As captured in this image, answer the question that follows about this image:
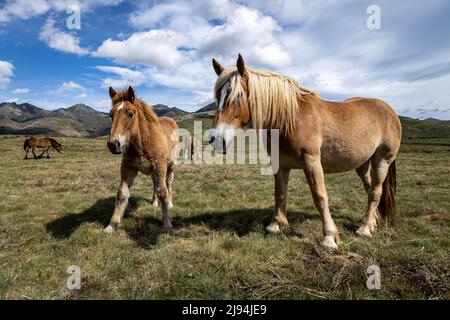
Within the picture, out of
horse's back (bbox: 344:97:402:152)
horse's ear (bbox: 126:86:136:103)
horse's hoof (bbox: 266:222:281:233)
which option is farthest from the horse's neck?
horse's back (bbox: 344:97:402:152)

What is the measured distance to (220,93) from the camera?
5.35 m

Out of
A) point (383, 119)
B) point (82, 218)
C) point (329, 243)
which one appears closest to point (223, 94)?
point (329, 243)

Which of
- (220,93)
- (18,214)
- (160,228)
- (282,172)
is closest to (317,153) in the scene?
(282,172)

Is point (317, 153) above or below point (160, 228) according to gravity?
above

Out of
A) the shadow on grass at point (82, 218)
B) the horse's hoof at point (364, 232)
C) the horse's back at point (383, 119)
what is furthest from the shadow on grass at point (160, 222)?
the horse's back at point (383, 119)

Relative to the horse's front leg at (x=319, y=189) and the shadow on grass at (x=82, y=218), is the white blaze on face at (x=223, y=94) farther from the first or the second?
the shadow on grass at (x=82, y=218)

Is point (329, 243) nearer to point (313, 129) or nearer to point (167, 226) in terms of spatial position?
point (313, 129)

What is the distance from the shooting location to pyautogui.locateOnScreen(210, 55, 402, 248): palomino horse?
17.4ft

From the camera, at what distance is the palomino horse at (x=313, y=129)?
5301mm

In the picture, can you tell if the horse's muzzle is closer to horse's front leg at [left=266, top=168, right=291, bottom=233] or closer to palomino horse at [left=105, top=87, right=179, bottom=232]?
palomino horse at [left=105, top=87, right=179, bottom=232]

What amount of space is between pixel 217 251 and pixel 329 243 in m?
2.14
